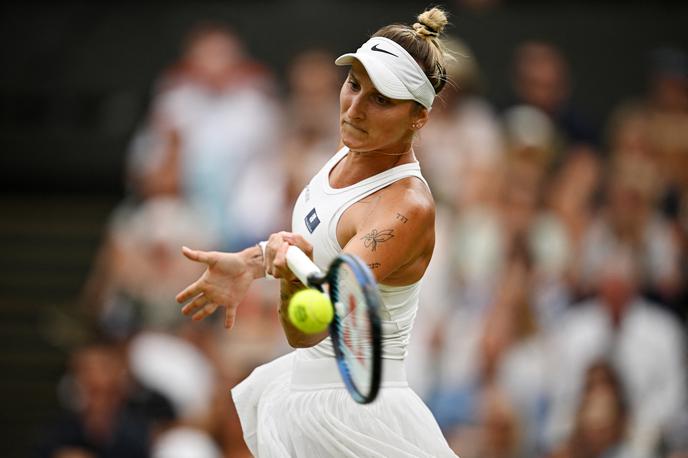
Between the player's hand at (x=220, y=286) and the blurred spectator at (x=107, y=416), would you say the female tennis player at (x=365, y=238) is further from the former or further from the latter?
the blurred spectator at (x=107, y=416)

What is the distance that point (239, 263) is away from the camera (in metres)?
4.72

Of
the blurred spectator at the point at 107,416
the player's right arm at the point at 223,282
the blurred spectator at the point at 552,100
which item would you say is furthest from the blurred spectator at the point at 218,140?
the player's right arm at the point at 223,282

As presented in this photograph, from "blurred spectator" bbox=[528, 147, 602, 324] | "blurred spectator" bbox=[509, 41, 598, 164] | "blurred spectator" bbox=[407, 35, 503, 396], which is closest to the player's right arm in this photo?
"blurred spectator" bbox=[407, 35, 503, 396]

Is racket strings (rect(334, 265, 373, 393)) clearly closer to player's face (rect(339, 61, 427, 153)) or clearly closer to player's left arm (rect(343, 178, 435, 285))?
player's left arm (rect(343, 178, 435, 285))

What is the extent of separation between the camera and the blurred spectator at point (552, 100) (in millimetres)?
9742

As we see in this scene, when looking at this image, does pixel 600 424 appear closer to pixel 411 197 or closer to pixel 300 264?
pixel 411 197

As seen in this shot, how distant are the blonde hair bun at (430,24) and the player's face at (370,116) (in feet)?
0.86

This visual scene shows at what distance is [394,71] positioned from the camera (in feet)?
14.6

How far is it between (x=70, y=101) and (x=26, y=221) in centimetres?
112

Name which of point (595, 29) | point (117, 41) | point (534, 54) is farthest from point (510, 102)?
point (117, 41)

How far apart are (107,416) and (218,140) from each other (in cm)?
265

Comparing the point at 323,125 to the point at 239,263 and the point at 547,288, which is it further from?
the point at 239,263

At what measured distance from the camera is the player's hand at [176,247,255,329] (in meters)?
4.69

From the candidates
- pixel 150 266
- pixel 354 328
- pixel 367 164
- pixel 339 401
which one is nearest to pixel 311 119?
pixel 150 266
